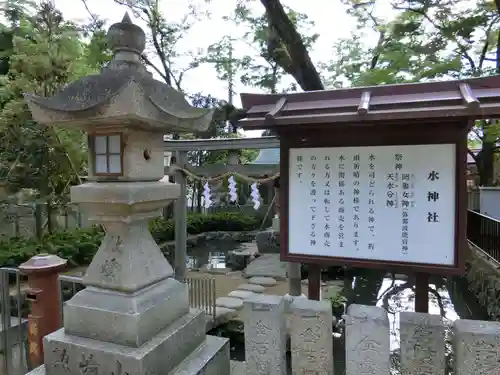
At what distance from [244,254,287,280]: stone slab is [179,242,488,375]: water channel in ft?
6.22

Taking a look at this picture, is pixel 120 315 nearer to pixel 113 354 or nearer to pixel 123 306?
pixel 123 306

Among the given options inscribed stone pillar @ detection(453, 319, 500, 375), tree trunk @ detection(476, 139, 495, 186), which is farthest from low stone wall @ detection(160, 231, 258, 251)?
inscribed stone pillar @ detection(453, 319, 500, 375)

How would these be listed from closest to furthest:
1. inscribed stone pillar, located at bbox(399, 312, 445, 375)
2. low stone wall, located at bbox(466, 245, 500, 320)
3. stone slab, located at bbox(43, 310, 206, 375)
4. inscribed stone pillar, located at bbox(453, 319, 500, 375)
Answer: inscribed stone pillar, located at bbox(453, 319, 500, 375), inscribed stone pillar, located at bbox(399, 312, 445, 375), stone slab, located at bbox(43, 310, 206, 375), low stone wall, located at bbox(466, 245, 500, 320)

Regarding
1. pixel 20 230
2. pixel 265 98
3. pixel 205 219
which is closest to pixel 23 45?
pixel 20 230

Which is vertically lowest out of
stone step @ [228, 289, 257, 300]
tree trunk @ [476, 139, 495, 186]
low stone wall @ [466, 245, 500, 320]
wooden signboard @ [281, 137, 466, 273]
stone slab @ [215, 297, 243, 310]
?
stone step @ [228, 289, 257, 300]

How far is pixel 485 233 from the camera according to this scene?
9.77 m

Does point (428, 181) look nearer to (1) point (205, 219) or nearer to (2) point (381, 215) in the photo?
(2) point (381, 215)

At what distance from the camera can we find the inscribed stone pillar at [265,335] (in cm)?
300

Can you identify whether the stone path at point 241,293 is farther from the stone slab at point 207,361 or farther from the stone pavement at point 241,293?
the stone slab at point 207,361

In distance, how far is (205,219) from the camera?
66.2ft

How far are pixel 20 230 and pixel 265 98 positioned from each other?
37.1 feet

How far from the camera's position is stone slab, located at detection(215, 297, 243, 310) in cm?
809

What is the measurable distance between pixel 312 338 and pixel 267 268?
345 inches

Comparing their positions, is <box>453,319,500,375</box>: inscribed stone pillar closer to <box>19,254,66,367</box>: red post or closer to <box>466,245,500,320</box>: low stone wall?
<box>19,254,66,367</box>: red post
